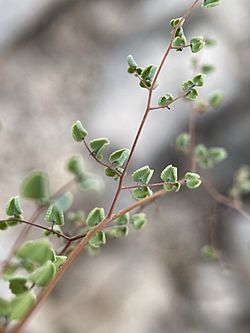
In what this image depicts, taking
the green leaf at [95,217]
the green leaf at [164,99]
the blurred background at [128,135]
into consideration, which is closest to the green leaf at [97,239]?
the green leaf at [95,217]

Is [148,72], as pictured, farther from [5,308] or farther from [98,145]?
[5,308]

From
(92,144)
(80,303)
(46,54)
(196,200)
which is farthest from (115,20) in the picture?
(92,144)

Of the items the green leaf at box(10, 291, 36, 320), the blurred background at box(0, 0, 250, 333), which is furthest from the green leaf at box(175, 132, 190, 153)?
the blurred background at box(0, 0, 250, 333)

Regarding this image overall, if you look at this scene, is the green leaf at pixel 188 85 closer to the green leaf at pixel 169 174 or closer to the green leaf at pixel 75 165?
the green leaf at pixel 169 174

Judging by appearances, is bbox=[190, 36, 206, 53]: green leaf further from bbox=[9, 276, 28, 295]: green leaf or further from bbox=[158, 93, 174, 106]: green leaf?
bbox=[9, 276, 28, 295]: green leaf

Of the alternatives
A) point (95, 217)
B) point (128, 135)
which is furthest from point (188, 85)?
point (128, 135)
